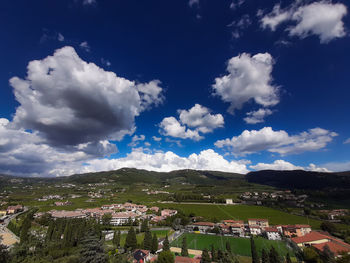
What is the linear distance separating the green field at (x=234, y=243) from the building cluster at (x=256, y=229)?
10.9ft

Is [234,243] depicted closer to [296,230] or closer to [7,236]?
[296,230]

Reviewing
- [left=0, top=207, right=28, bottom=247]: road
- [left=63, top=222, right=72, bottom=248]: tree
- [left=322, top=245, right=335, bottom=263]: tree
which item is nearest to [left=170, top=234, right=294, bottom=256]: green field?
[left=322, top=245, right=335, bottom=263]: tree

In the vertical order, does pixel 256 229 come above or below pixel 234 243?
above

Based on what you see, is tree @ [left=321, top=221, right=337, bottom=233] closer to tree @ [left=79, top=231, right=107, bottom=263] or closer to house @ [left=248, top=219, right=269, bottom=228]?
house @ [left=248, top=219, right=269, bottom=228]

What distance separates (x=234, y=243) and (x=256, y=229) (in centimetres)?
1579

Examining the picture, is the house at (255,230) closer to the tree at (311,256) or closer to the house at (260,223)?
the house at (260,223)

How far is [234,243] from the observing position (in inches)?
1897

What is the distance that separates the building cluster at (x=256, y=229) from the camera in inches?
2088

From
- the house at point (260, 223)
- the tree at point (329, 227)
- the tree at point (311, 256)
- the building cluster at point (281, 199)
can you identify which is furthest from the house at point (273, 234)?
the building cluster at point (281, 199)

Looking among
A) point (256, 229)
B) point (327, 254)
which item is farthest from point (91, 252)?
point (256, 229)

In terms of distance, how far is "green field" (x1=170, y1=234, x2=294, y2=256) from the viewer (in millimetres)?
42900

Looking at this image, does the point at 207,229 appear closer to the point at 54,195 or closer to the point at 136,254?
the point at 136,254

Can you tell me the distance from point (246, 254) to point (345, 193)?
11521 cm

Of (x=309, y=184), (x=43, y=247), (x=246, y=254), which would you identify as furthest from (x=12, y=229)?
(x=309, y=184)
